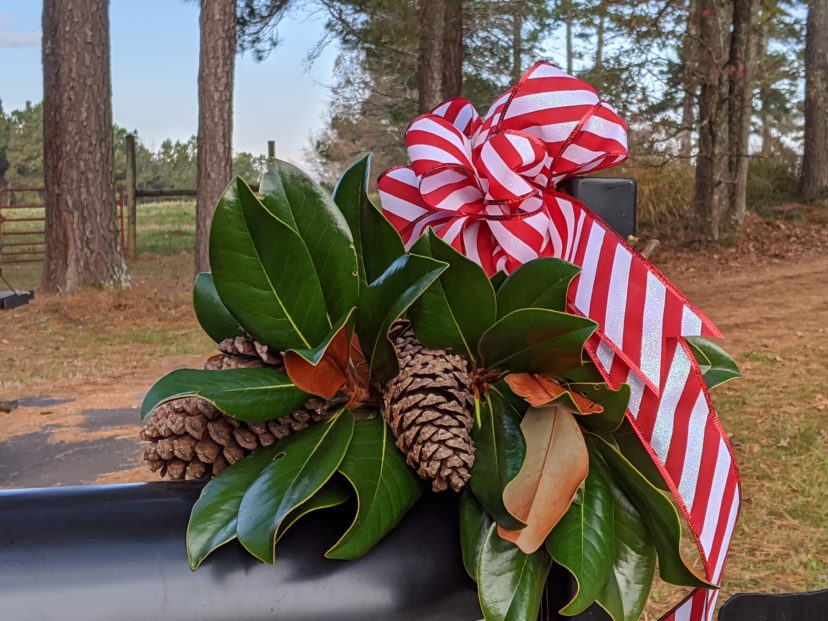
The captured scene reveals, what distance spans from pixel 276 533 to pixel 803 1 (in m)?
17.7

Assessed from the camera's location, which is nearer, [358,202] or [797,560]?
[358,202]

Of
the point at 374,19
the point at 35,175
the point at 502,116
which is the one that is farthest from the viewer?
the point at 35,175

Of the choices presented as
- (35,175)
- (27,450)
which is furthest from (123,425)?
(35,175)

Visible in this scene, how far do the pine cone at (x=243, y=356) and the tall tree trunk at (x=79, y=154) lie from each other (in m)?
10.00

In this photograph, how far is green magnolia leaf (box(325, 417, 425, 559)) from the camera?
0.67 metres

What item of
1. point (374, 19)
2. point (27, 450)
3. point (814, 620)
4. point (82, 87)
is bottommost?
point (27, 450)

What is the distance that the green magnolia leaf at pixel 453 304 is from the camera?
2.47ft

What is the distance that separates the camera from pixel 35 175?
143 ft

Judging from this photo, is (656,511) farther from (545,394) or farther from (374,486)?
(374,486)

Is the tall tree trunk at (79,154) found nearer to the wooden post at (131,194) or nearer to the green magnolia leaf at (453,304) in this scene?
the wooden post at (131,194)

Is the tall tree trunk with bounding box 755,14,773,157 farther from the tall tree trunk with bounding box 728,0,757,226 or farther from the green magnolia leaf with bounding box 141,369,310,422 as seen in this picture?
the green magnolia leaf with bounding box 141,369,310,422

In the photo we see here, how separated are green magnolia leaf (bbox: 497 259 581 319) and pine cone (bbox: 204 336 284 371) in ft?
0.70

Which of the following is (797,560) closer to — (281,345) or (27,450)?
(281,345)

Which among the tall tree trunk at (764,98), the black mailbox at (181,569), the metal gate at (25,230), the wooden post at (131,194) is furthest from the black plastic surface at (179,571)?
the wooden post at (131,194)
